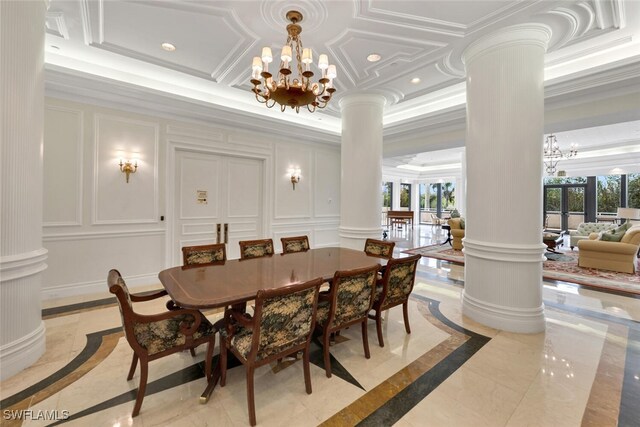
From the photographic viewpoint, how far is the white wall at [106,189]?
3.71 meters

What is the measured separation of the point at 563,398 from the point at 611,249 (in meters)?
5.12

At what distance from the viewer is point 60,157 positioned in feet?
12.1

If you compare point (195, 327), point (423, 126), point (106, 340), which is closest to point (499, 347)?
point (195, 327)

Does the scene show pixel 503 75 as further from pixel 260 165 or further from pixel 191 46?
pixel 260 165

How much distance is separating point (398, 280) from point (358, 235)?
79.3 inches

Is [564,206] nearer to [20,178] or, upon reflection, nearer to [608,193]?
[608,193]

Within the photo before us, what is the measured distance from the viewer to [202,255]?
10.0 feet

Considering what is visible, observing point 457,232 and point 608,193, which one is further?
point 608,193

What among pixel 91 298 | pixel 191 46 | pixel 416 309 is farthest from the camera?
pixel 91 298

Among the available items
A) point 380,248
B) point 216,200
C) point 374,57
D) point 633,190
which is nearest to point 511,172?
point 380,248

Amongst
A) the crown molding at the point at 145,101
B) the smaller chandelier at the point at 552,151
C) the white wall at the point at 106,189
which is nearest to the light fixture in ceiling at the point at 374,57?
the crown molding at the point at 145,101

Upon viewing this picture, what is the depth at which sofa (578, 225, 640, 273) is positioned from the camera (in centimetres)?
510

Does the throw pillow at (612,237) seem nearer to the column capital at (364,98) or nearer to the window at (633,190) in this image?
the column capital at (364,98)

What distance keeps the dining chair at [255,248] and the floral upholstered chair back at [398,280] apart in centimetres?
152
